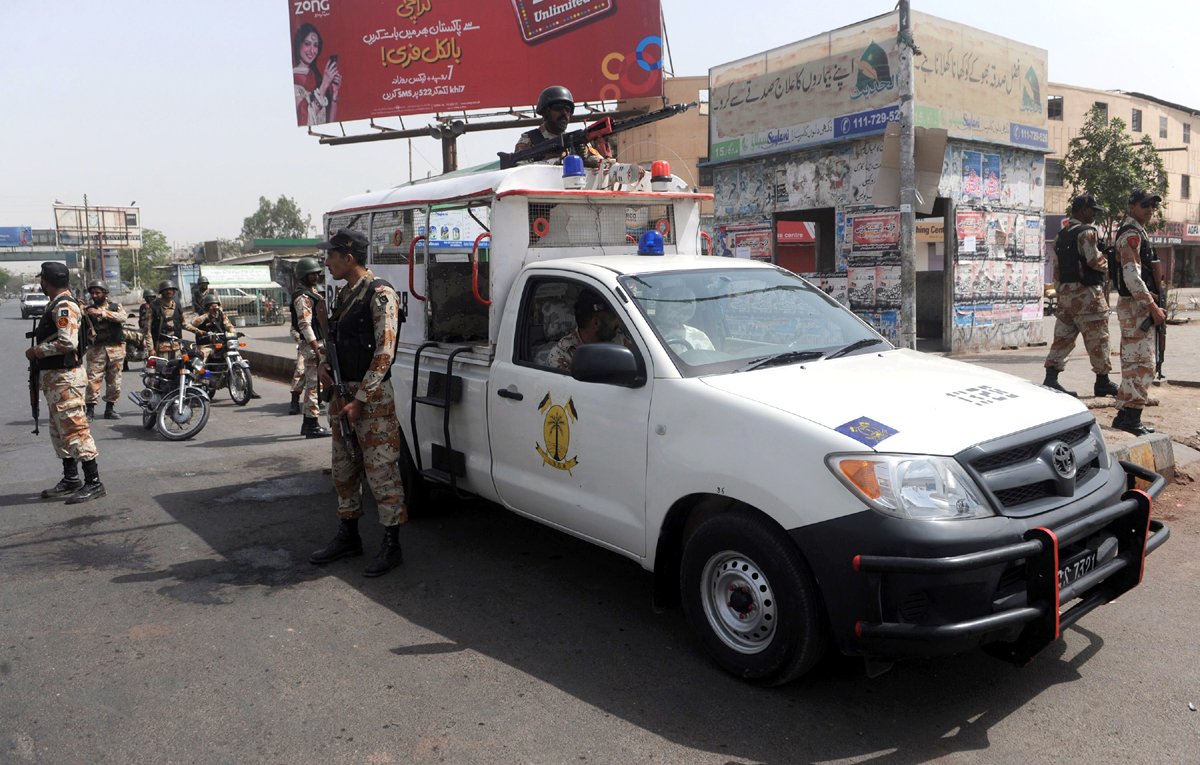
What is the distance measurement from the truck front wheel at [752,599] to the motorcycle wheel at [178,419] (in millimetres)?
7781

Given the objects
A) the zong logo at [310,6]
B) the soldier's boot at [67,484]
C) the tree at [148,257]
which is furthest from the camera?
the tree at [148,257]

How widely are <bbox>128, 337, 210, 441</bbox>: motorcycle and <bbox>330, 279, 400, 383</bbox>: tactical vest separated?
18.3ft

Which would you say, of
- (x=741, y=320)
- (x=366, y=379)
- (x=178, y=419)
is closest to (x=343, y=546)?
(x=366, y=379)

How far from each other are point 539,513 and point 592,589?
Answer: 1.72ft

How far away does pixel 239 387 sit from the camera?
12539 millimetres

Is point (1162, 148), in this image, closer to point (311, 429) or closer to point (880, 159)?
point (880, 159)

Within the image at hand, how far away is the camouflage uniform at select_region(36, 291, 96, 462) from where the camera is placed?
278 inches

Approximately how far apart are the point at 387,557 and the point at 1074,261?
687 centimetres

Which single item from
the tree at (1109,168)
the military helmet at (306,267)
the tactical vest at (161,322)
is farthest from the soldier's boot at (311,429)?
the tree at (1109,168)

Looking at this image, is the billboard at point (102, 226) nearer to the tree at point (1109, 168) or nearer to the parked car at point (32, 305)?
the parked car at point (32, 305)

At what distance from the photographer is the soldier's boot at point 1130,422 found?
7211mm

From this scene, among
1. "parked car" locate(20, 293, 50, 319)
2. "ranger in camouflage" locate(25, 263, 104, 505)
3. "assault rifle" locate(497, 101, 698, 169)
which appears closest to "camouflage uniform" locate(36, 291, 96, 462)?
"ranger in camouflage" locate(25, 263, 104, 505)

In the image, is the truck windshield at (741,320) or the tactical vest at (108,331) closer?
the truck windshield at (741,320)

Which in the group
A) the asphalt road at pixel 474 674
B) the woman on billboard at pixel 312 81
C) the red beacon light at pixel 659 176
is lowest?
the asphalt road at pixel 474 674
